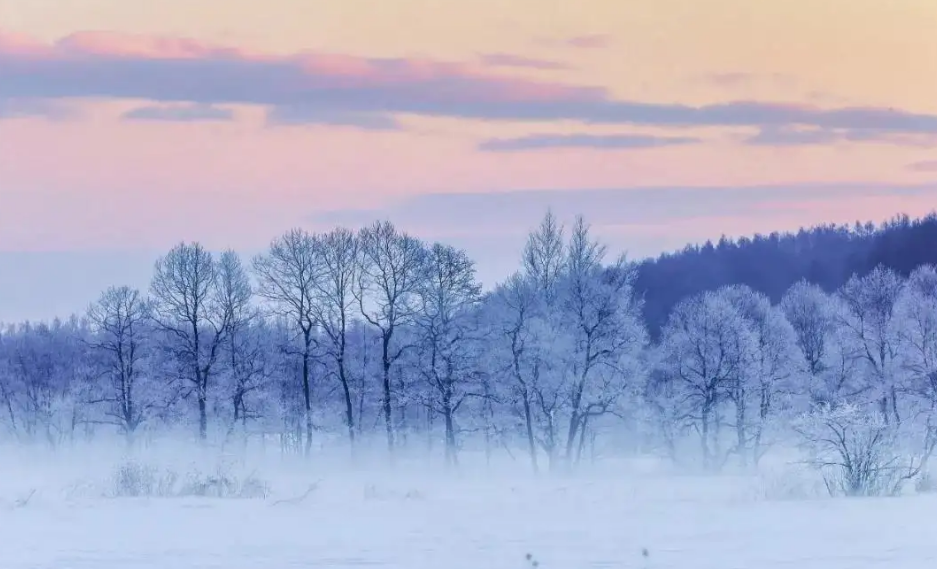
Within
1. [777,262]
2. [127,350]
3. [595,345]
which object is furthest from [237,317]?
[777,262]

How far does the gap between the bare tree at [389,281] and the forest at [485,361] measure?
0.33 feet

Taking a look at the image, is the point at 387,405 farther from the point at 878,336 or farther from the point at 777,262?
the point at 777,262

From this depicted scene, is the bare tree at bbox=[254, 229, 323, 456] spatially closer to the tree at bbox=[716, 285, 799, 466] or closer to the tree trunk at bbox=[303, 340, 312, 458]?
the tree trunk at bbox=[303, 340, 312, 458]

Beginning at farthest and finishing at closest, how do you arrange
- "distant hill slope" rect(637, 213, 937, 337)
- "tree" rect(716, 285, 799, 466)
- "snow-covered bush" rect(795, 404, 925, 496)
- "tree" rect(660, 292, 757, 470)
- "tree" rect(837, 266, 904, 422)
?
"distant hill slope" rect(637, 213, 937, 337), "tree" rect(837, 266, 904, 422), "tree" rect(660, 292, 757, 470), "tree" rect(716, 285, 799, 466), "snow-covered bush" rect(795, 404, 925, 496)

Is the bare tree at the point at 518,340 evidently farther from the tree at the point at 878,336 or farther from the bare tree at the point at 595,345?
the tree at the point at 878,336

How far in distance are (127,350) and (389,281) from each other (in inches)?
881

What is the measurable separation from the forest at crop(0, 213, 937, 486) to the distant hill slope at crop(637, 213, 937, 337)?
37.0 m

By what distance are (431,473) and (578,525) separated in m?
31.7

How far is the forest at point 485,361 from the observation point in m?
59.5

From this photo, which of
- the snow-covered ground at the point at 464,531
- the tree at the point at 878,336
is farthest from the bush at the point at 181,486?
the tree at the point at 878,336

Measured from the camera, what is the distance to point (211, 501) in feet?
101

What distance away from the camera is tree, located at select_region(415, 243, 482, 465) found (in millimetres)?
59250

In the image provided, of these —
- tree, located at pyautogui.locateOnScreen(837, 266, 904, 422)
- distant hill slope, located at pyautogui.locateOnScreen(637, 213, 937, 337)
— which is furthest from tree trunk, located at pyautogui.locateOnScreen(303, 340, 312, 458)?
distant hill slope, located at pyautogui.locateOnScreen(637, 213, 937, 337)

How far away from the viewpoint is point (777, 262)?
139125mm
